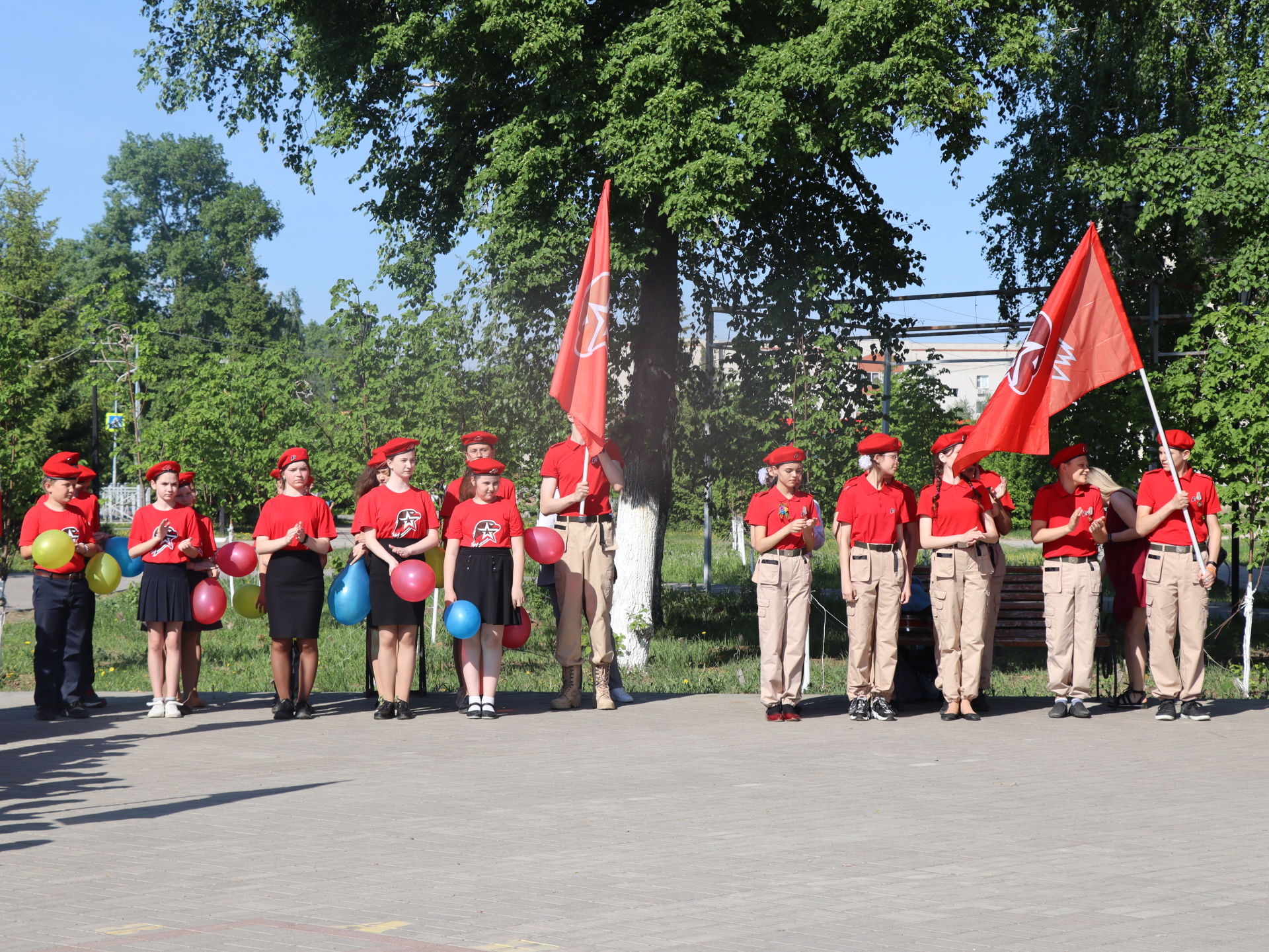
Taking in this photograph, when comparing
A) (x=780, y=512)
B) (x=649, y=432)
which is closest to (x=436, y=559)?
(x=780, y=512)

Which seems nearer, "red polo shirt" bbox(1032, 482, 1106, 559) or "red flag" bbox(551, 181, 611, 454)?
"red polo shirt" bbox(1032, 482, 1106, 559)

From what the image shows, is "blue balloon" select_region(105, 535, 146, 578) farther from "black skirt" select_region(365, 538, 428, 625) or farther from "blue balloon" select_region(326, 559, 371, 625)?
"black skirt" select_region(365, 538, 428, 625)

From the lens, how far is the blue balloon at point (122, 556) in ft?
37.7

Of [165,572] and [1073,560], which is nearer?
[1073,560]

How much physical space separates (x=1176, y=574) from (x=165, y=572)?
7.53 metres

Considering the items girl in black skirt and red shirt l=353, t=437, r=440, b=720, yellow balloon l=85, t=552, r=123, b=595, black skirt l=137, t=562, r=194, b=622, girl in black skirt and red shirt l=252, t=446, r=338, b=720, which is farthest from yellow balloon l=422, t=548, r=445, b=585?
yellow balloon l=85, t=552, r=123, b=595

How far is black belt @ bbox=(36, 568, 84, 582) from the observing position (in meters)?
11.1

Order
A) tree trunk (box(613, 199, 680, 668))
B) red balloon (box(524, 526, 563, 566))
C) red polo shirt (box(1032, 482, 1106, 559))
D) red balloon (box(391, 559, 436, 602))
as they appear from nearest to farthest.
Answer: red balloon (box(391, 559, 436, 602)) → red polo shirt (box(1032, 482, 1106, 559)) → red balloon (box(524, 526, 563, 566)) → tree trunk (box(613, 199, 680, 668))

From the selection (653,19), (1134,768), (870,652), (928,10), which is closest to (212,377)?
(653,19)

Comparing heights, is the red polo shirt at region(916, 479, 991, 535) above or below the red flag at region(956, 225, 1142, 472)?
below

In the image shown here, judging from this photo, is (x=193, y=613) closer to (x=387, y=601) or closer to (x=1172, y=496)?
(x=387, y=601)

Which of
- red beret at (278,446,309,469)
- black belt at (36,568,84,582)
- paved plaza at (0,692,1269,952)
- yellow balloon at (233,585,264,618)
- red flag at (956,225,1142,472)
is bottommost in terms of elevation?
paved plaza at (0,692,1269,952)

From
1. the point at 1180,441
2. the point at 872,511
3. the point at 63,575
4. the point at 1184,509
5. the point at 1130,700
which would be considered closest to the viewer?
the point at 1184,509

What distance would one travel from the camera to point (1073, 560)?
10625mm
